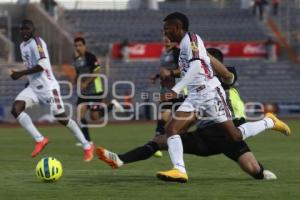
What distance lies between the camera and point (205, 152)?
34.6ft

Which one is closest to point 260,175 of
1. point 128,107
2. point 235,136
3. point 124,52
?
point 235,136

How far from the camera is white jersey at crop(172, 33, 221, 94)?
9883 mm

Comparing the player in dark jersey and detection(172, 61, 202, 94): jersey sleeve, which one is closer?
detection(172, 61, 202, 94): jersey sleeve

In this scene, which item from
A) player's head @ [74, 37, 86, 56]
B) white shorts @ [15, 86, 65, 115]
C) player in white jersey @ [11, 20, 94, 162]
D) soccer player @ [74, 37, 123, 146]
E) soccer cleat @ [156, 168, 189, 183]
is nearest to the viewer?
soccer cleat @ [156, 168, 189, 183]

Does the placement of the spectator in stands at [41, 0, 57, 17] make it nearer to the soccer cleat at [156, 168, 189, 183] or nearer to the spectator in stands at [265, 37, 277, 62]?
the spectator in stands at [265, 37, 277, 62]

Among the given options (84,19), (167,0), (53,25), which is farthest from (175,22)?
(167,0)

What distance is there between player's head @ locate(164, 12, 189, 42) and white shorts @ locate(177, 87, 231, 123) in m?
0.74

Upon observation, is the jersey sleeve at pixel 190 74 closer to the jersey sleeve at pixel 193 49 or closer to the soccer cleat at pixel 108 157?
the jersey sleeve at pixel 193 49

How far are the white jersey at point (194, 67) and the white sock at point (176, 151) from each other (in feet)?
1.85

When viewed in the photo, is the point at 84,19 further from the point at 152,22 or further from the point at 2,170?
the point at 2,170

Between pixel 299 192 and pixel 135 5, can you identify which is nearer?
pixel 299 192

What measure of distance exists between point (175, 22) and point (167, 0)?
128 feet

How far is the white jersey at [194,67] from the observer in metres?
9.88

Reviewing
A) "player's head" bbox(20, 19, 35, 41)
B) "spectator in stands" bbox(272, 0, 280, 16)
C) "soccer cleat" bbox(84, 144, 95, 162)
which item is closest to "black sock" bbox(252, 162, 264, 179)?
"soccer cleat" bbox(84, 144, 95, 162)
